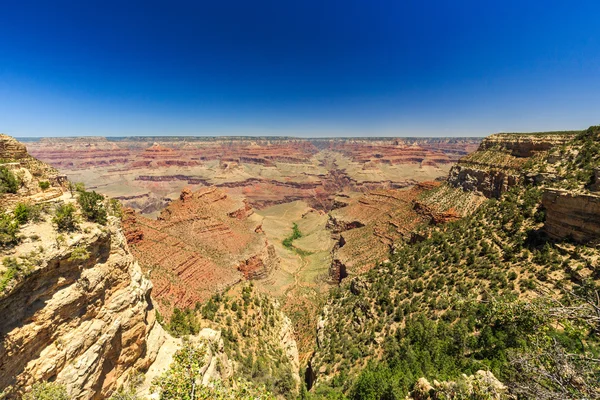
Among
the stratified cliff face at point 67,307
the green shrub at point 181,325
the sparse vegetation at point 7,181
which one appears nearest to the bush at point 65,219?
the stratified cliff face at point 67,307

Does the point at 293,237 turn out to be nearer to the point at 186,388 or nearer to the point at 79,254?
the point at 79,254

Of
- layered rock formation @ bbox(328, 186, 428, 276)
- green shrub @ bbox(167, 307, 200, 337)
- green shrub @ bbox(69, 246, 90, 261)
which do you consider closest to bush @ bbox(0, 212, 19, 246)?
green shrub @ bbox(69, 246, 90, 261)

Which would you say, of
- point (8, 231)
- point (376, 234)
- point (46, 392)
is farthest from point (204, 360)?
point (376, 234)

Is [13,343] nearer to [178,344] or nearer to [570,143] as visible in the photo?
[178,344]

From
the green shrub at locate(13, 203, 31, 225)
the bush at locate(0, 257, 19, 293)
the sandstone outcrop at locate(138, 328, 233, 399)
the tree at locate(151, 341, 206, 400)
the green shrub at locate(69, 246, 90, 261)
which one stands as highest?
the green shrub at locate(13, 203, 31, 225)

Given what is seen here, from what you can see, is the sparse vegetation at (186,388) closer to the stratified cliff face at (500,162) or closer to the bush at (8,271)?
the bush at (8,271)

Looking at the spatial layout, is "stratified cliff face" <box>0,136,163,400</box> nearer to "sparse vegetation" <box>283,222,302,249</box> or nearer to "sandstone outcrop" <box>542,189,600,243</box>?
"sandstone outcrop" <box>542,189,600,243</box>

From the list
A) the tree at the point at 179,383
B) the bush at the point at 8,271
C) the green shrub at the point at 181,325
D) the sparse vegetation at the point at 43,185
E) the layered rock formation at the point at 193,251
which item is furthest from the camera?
the layered rock formation at the point at 193,251
